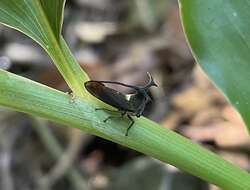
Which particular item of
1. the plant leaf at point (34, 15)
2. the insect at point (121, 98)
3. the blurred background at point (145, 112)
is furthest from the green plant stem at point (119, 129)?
the blurred background at point (145, 112)

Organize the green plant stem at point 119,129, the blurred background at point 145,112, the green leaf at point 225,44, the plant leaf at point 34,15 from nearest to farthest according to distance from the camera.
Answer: the green plant stem at point 119,129 → the plant leaf at point 34,15 → the green leaf at point 225,44 → the blurred background at point 145,112

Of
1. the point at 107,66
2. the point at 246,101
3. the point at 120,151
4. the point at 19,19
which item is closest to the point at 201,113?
the point at 120,151

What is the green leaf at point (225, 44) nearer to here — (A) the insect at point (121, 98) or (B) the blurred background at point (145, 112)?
(A) the insect at point (121, 98)

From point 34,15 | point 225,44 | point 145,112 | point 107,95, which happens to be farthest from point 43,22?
point 145,112

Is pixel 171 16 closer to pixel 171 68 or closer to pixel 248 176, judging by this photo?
pixel 171 68

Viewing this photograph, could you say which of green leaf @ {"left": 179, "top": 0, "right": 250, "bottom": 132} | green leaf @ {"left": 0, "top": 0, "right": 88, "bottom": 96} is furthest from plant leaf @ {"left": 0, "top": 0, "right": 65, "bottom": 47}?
green leaf @ {"left": 179, "top": 0, "right": 250, "bottom": 132}

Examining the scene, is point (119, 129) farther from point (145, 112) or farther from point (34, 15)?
point (145, 112)
